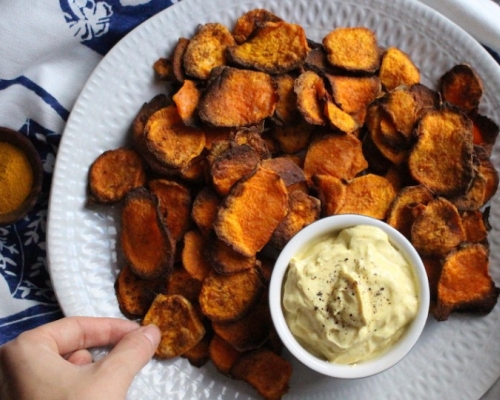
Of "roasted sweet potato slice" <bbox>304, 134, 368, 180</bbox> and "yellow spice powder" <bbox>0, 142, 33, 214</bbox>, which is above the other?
"roasted sweet potato slice" <bbox>304, 134, 368, 180</bbox>

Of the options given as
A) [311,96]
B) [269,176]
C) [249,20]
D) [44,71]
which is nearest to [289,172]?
[269,176]

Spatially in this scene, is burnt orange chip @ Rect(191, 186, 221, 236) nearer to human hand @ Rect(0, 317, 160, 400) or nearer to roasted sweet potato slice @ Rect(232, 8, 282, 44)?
human hand @ Rect(0, 317, 160, 400)

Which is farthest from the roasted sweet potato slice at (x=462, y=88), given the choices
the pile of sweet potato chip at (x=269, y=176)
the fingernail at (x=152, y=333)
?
the fingernail at (x=152, y=333)

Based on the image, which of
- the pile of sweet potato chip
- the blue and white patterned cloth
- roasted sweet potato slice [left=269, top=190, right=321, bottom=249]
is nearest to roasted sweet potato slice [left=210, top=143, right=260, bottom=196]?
the pile of sweet potato chip

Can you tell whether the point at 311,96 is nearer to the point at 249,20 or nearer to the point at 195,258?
the point at 249,20

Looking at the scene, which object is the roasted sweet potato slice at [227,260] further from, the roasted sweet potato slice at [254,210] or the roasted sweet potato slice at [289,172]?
the roasted sweet potato slice at [289,172]

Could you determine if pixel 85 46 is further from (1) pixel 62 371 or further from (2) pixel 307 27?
(1) pixel 62 371

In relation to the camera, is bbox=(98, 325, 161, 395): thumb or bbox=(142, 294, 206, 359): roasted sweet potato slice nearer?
bbox=(98, 325, 161, 395): thumb

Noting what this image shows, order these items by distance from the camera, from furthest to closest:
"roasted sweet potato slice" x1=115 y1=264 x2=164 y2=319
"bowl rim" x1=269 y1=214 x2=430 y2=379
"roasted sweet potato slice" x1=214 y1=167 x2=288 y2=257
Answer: "roasted sweet potato slice" x1=115 y1=264 x2=164 y2=319, "roasted sweet potato slice" x1=214 y1=167 x2=288 y2=257, "bowl rim" x1=269 y1=214 x2=430 y2=379
